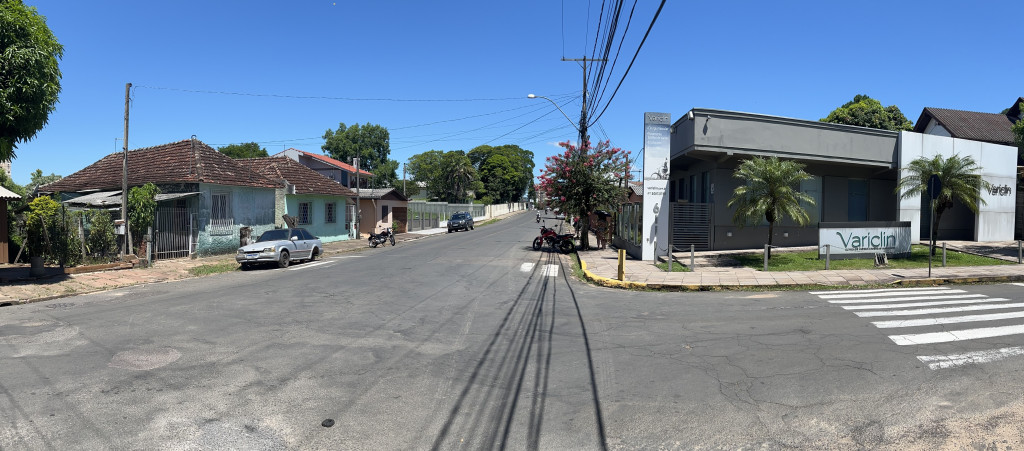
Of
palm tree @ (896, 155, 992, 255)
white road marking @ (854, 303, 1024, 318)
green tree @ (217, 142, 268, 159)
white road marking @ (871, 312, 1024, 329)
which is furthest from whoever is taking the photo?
green tree @ (217, 142, 268, 159)

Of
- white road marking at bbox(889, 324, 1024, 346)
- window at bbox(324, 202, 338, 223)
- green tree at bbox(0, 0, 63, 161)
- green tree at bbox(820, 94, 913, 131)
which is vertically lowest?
white road marking at bbox(889, 324, 1024, 346)

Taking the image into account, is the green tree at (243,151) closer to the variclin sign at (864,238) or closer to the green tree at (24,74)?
the green tree at (24,74)

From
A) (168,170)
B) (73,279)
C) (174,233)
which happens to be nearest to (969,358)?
(73,279)

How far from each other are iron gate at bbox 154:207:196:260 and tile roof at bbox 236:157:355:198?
6810 mm

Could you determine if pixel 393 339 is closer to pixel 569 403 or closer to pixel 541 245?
pixel 569 403

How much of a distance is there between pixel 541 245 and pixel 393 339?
19664 mm

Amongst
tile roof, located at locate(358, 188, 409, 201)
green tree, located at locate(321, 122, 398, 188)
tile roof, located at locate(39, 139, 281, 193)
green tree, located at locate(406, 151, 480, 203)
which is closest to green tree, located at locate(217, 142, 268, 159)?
green tree, located at locate(321, 122, 398, 188)

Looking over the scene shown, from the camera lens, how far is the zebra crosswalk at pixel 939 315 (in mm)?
6691

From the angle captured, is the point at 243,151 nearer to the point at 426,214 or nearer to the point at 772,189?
the point at 426,214

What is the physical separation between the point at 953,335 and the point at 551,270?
11622 mm

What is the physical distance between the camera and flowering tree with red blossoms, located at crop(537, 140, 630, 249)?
23156 mm

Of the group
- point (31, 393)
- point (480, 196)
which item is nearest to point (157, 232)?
point (31, 393)

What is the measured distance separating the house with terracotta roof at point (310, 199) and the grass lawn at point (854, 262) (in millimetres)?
21006

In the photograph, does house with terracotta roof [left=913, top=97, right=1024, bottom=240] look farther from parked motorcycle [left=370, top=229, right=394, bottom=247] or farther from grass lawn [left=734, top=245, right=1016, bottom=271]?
parked motorcycle [left=370, top=229, right=394, bottom=247]
